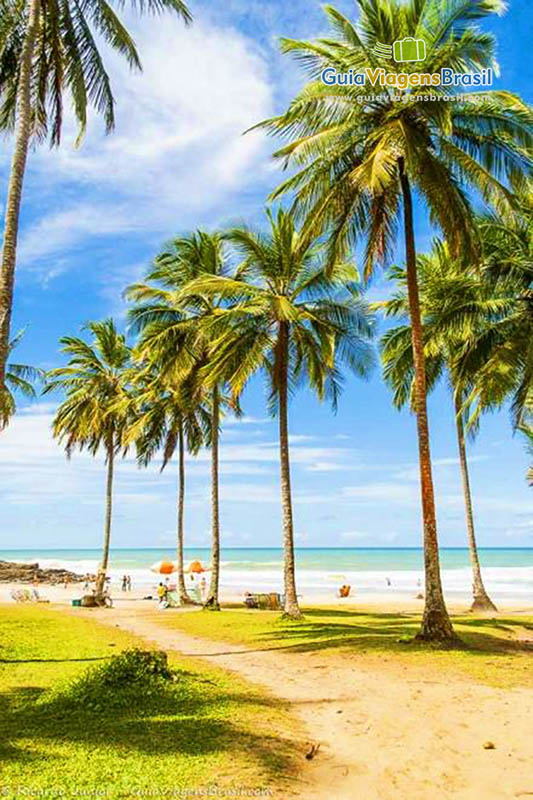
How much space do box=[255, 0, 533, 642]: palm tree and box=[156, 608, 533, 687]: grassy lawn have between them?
1003 mm

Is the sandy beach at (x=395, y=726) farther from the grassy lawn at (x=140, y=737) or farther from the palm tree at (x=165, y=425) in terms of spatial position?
the palm tree at (x=165, y=425)

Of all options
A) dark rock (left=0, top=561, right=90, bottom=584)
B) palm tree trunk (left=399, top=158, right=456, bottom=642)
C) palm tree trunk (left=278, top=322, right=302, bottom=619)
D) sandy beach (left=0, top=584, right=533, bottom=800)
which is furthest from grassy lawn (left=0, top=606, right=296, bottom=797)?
dark rock (left=0, top=561, right=90, bottom=584)

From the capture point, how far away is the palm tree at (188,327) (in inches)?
810

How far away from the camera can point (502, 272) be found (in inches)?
642

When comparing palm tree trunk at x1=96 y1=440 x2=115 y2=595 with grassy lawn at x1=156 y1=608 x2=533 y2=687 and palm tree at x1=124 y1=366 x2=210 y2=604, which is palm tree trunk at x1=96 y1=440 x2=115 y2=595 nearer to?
palm tree at x1=124 y1=366 x2=210 y2=604

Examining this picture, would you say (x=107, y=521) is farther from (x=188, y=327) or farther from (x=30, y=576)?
(x=30, y=576)

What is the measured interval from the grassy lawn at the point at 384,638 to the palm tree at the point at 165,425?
6.75m

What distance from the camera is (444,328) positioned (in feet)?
55.0

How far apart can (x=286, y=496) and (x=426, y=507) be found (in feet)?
17.9

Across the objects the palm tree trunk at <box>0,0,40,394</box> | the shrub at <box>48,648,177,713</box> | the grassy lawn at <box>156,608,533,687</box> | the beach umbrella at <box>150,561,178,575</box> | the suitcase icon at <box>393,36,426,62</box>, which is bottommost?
the grassy lawn at <box>156,608,533,687</box>

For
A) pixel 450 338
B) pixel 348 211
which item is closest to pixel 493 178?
pixel 348 211

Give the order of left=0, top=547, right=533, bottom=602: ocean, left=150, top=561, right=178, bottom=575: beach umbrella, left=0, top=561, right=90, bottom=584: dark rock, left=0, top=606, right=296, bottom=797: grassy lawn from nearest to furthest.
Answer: left=0, top=606, right=296, bottom=797: grassy lawn
left=150, top=561, right=178, bottom=575: beach umbrella
left=0, top=547, right=533, bottom=602: ocean
left=0, top=561, right=90, bottom=584: dark rock

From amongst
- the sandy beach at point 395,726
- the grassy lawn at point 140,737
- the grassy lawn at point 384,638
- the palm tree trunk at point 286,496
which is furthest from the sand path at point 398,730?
the palm tree trunk at point 286,496

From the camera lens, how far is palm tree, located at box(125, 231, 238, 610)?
2056 cm
